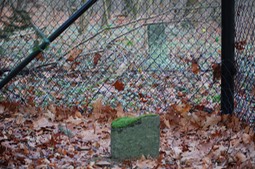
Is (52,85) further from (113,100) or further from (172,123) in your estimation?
(172,123)

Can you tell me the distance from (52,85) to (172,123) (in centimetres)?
158

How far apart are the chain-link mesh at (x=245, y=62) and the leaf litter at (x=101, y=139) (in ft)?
0.47

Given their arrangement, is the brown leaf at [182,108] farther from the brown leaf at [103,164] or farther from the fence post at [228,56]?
the brown leaf at [103,164]

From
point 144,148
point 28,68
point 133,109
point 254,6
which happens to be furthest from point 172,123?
point 28,68

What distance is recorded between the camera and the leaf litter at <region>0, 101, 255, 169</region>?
10.9 ft

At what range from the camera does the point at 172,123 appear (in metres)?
4.40

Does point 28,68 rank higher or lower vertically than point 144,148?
higher

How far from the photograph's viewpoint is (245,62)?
13.6ft

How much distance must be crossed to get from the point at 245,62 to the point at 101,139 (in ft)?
4.69

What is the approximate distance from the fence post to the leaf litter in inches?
6.6

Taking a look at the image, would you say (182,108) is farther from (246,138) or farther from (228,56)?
(246,138)

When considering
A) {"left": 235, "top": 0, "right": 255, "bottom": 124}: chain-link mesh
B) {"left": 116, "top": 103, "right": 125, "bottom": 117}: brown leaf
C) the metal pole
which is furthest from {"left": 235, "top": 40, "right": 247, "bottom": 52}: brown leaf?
the metal pole

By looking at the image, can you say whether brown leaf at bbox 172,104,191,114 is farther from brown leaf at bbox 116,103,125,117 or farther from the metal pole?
the metal pole

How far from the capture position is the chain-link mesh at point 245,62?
12.8ft
